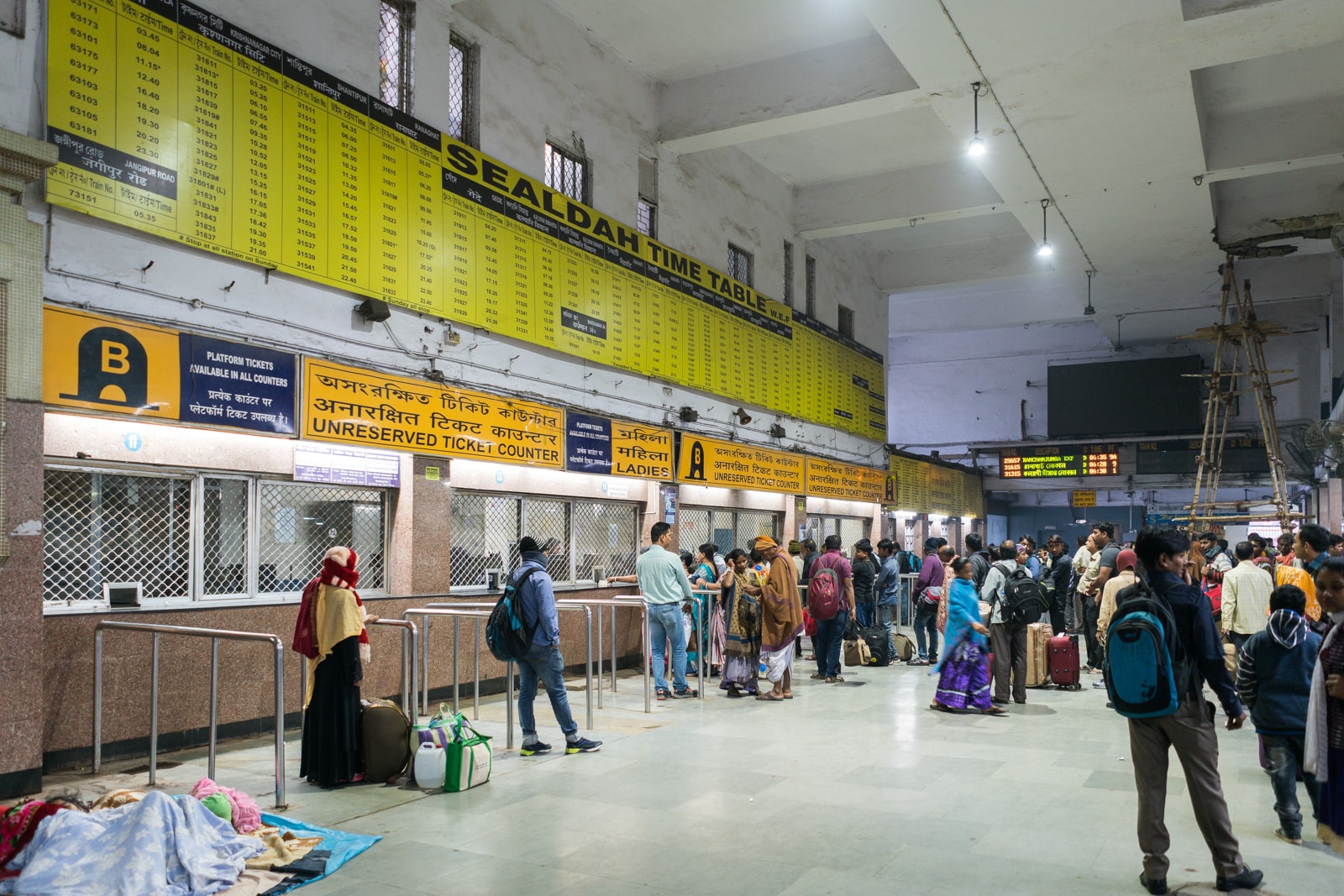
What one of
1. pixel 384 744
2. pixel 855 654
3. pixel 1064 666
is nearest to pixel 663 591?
pixel 384 744

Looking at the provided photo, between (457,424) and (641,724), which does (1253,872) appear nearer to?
(641,724)

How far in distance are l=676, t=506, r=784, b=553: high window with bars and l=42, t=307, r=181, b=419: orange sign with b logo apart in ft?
23.0

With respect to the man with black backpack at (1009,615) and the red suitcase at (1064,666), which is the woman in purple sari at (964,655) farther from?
the red suitcase at (1064,666)

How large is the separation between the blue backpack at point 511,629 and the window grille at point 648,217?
242 inches

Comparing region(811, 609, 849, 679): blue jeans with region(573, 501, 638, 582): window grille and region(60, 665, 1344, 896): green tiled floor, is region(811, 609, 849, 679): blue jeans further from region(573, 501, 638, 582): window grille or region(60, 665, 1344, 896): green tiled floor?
region(60, 665, 1344, 896): green tiled floor

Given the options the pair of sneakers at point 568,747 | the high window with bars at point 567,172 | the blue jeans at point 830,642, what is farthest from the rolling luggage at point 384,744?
the high window with bars at point 567,172

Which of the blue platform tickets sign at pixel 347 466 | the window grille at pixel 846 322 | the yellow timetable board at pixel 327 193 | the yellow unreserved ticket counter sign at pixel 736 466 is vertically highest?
the window grille at pixel 846 322

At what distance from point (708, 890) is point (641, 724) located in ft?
12.5

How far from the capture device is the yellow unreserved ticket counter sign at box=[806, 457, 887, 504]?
51.2ft

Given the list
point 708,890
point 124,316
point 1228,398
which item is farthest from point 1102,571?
point 124,316

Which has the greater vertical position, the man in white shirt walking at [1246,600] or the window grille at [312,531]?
the window grille at [312,531]

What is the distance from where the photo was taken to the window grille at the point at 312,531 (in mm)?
7441

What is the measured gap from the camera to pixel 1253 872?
4.27m

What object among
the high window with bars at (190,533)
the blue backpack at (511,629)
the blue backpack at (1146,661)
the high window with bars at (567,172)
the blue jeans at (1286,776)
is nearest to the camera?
the blue backpack at (1146,661)
